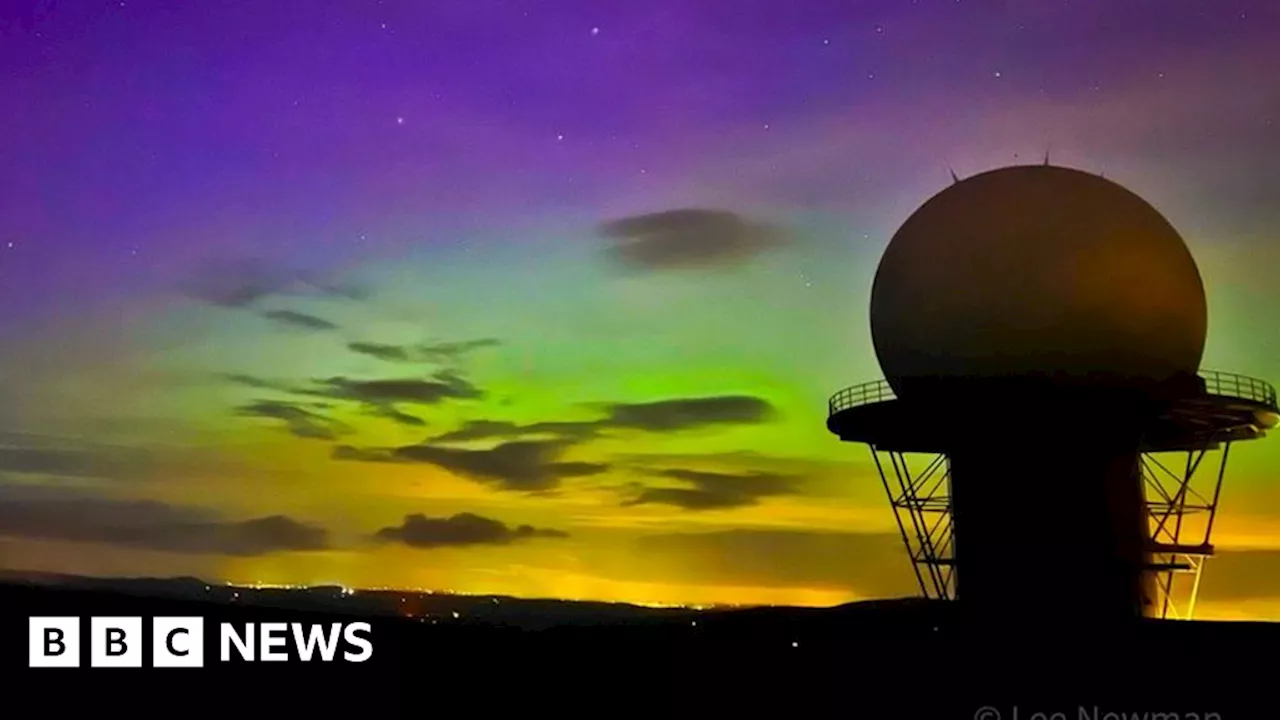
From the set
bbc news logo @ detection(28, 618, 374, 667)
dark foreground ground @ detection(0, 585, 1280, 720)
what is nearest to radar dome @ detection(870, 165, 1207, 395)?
dark foreground ground @ detection(0, 585, 1280, 720)

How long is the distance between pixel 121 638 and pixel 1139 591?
24.6 metres

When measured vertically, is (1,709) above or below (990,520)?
below

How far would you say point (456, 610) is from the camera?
153750 millimetres

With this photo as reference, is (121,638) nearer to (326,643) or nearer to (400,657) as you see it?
(326,643)

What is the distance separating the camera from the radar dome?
103 ft

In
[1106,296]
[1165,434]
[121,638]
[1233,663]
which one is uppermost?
[1106,296]

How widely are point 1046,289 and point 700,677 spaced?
13.5m

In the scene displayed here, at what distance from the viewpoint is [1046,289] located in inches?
1235

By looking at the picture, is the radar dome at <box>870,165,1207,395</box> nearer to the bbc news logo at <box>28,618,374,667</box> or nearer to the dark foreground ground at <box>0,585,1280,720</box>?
the dark foreground ground at <box>0,585,1280,720</box>

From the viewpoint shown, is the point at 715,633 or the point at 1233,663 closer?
the point at 1233,663

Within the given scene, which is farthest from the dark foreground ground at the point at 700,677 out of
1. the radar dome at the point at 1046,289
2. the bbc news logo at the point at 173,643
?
the radar dome at the point at 1046,289

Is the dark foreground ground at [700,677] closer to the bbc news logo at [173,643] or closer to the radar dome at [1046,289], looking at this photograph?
the bbc news logo at [173,643]

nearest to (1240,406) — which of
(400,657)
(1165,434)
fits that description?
(1165,434)

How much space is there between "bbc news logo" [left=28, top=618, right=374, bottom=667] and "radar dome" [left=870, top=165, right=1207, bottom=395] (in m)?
16.2
